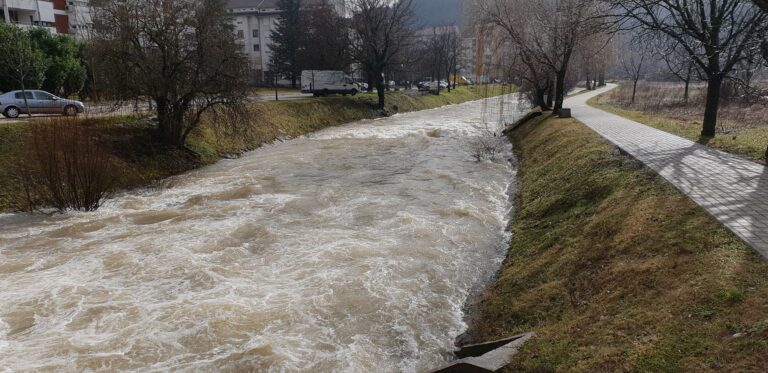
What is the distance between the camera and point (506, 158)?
A: 22.1 m

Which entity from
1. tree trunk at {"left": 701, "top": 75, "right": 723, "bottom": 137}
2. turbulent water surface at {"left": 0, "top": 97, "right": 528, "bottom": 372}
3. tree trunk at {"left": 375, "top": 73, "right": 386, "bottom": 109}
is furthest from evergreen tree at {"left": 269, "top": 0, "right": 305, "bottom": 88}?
tree trunk at {"left": 701, "top": 75, "right": 723, "bottom": 137}

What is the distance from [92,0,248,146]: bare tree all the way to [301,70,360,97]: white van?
A: 81.4ft

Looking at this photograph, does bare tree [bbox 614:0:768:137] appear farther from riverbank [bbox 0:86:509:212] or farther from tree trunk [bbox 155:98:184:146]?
tree trunk [bbox 155:98:184:146]

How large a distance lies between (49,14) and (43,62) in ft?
82.2

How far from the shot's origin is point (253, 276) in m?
9.48

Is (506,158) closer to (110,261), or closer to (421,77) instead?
(110,261)

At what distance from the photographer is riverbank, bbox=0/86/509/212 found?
52.0ft

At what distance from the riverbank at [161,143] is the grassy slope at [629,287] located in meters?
12.9

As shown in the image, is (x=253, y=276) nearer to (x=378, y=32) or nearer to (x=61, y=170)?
(x=61, y=170)

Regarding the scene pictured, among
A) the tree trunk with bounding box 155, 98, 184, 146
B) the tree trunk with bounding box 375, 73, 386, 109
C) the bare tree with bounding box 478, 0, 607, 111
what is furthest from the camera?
the tree trunk with bounding box 375, 73, 386, 109

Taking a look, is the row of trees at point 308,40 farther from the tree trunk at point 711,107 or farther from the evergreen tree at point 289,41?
the tree trunk at point 711,107

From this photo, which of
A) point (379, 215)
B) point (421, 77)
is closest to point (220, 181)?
point (379, 215)

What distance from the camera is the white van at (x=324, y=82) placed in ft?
149

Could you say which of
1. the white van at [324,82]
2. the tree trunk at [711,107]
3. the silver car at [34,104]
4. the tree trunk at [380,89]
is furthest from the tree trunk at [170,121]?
the white van at [324,82]
